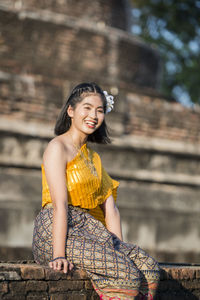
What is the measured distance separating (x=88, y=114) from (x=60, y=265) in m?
0.93

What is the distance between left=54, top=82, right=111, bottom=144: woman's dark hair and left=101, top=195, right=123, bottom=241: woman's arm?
403 millimetres

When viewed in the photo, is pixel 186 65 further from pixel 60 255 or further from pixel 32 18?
pixel 60 255

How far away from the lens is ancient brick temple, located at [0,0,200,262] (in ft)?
20.4

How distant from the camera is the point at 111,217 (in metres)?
3.03

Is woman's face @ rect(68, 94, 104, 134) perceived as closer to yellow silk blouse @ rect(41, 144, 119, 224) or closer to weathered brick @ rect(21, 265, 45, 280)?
yellow silk blouse @ rect(41, 144, 119, 224)

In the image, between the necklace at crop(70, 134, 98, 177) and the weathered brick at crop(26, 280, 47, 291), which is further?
the necklace at crop(70, 134, 98, 177)

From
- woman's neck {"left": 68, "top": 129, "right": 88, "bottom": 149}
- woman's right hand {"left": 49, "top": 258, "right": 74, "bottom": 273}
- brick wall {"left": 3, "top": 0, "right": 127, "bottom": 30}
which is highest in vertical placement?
brick wall {"left": 3, "top": 0, "right": 127, "bottom": 30}

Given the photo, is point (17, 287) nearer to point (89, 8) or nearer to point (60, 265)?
point (60, 265)

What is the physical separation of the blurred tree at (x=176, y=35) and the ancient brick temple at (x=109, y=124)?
586cm

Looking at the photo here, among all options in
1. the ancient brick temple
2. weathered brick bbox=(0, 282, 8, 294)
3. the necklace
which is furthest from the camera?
the ancient brick temple

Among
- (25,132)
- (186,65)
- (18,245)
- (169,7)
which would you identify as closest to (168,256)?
(18,245)

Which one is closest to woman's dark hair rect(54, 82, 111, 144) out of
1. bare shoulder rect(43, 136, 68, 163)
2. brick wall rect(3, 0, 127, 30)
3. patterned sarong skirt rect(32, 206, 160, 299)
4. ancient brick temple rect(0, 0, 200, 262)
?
bare shoulder rect(43, 136, 68, 163)

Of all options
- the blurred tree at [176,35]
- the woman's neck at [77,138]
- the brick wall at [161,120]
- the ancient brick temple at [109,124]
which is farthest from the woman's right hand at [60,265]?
the blurred tree at [176,35]

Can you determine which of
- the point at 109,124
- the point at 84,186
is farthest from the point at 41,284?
the point at 109,124
